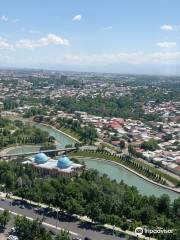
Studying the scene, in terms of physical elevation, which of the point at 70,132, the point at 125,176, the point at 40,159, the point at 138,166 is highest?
the point at 40,159

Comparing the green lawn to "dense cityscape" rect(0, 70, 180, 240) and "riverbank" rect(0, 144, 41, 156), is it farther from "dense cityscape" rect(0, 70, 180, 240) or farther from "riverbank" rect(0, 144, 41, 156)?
"riverbank" rect(0, 144, 41, 156)

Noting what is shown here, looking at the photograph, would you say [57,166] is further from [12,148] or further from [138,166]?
[12,148]

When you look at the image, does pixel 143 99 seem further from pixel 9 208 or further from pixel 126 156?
pixel 9 208

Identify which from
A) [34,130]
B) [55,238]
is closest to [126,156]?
[34,130]

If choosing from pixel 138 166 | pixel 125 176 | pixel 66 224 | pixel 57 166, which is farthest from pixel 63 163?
pixel 66 224

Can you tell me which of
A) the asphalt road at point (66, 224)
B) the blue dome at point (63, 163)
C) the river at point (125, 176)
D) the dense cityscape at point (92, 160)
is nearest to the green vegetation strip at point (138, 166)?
the dense cityscape at point (92, 160)

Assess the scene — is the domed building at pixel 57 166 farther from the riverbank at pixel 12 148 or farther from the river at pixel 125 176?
the riverbank at pixel 12 148
